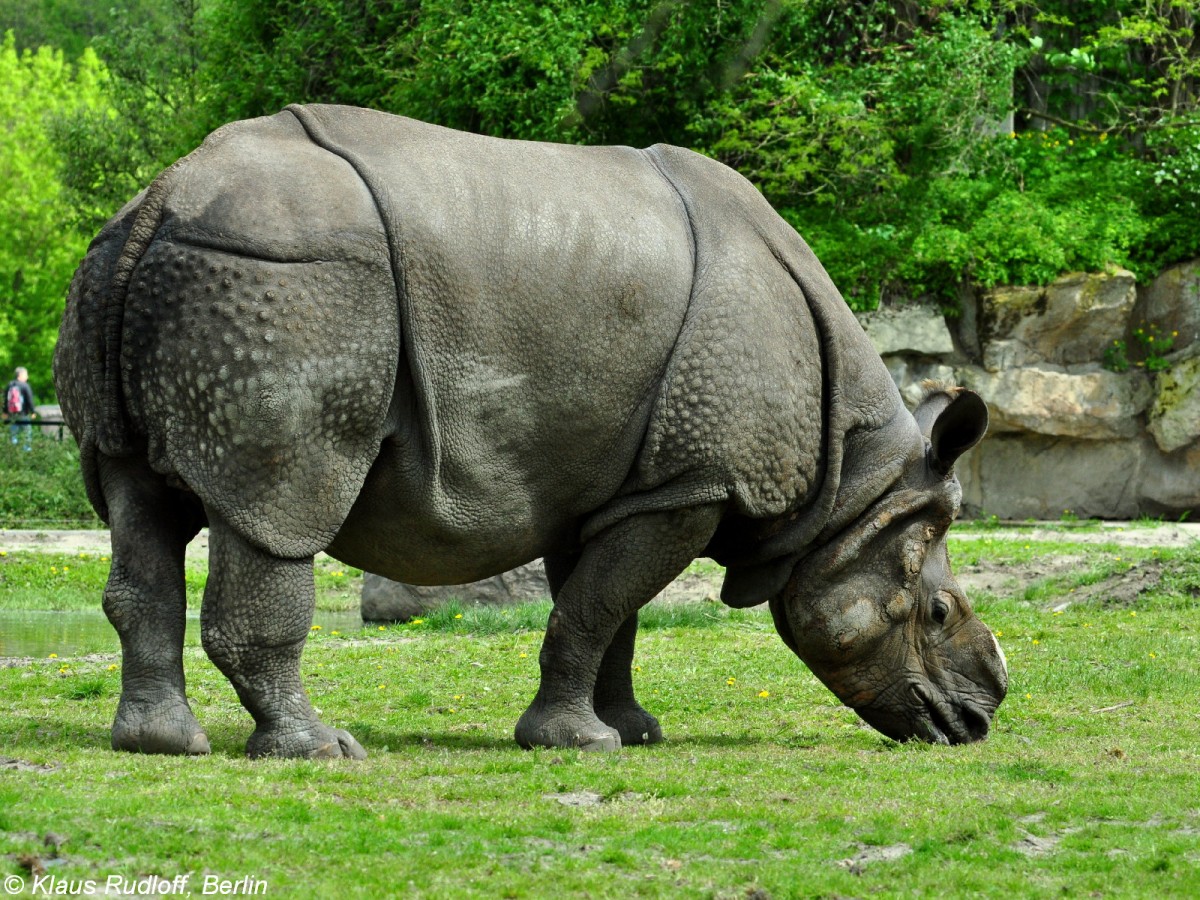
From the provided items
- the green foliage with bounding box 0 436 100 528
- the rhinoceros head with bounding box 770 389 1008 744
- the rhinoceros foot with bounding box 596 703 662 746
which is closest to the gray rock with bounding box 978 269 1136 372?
the green foliage with bounding box 0 436 100 528

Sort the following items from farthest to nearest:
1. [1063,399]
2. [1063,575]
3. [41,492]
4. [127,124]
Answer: [127,124] < [41,492] < [1063,399] < [1063,575]

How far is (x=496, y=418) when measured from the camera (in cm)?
660

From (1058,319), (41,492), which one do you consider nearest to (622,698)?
(1058,319)

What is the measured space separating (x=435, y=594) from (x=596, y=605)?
6.67m

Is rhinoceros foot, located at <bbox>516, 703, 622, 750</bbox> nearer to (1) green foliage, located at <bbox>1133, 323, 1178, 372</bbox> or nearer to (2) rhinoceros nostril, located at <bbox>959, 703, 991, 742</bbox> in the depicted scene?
(2) rhinoceros nostril, located at <bbox>959, 703, 991, 742</bbox>

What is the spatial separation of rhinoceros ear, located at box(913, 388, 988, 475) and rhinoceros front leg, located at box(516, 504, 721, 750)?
4.29 ft

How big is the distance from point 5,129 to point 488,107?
26229mm

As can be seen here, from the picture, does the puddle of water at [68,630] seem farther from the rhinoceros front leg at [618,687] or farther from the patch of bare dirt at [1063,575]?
the patch of bare dirt at [1063,575]

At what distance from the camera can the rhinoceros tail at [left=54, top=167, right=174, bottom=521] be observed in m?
6.22

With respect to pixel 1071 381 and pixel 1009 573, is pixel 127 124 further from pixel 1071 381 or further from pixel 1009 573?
pixel 1009 573

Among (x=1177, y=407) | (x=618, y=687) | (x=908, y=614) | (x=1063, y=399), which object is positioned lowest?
(x=1063, y=399)

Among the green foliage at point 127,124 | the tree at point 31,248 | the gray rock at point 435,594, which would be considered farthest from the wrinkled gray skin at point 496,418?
the tree at point 31,248

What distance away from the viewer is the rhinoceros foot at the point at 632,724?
7.76m

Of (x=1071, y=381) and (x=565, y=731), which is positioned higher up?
(x=565, y=731)
